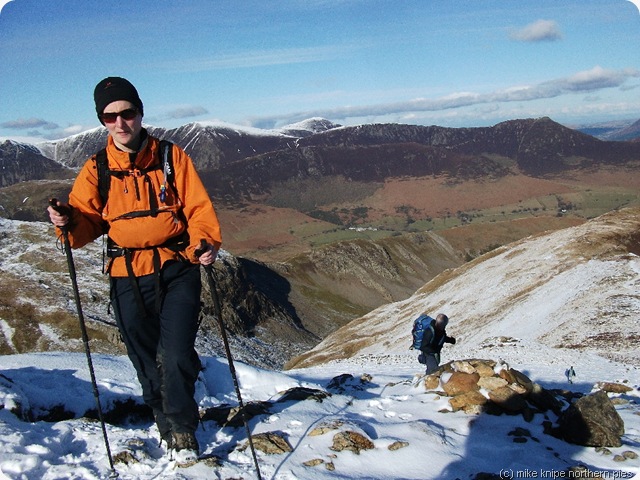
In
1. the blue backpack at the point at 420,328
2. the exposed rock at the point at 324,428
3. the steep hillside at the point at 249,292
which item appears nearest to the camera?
the exposed rock at the point at 324,428

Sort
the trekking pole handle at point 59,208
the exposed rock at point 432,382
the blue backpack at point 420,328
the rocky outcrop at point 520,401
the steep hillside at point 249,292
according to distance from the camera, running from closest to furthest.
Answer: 1. the trekking pole handle at point 59,208
2. the rocky outcrop at point 520,401
3. the exposed rock at point 432,382
4. the blue backpack at point 420,328
5. the steep hillside at point 249,292

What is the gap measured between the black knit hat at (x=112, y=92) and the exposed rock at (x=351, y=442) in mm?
6355

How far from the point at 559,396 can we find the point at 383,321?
5691 cm

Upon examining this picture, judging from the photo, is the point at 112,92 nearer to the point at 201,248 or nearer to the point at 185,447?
the point at 201,248

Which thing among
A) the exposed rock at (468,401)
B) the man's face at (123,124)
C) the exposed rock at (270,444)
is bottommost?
the exposed rock at (468,401)

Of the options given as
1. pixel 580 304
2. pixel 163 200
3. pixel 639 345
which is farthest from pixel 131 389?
pixel 580 304

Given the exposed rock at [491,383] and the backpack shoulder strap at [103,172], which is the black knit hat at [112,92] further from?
the exposed rock at [491,383]

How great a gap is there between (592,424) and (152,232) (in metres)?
8.51

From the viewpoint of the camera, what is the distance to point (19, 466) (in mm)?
7125

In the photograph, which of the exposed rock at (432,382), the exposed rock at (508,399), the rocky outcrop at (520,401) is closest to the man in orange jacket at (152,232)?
the rocky outcrop at (520,401)

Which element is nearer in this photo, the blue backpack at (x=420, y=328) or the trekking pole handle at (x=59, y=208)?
the trekking pole handle at (x=59, y=208)

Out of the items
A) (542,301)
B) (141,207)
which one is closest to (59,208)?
(141,207)

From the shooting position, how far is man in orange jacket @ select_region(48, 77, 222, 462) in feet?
25.1

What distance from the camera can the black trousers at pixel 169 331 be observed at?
7.67 meters
